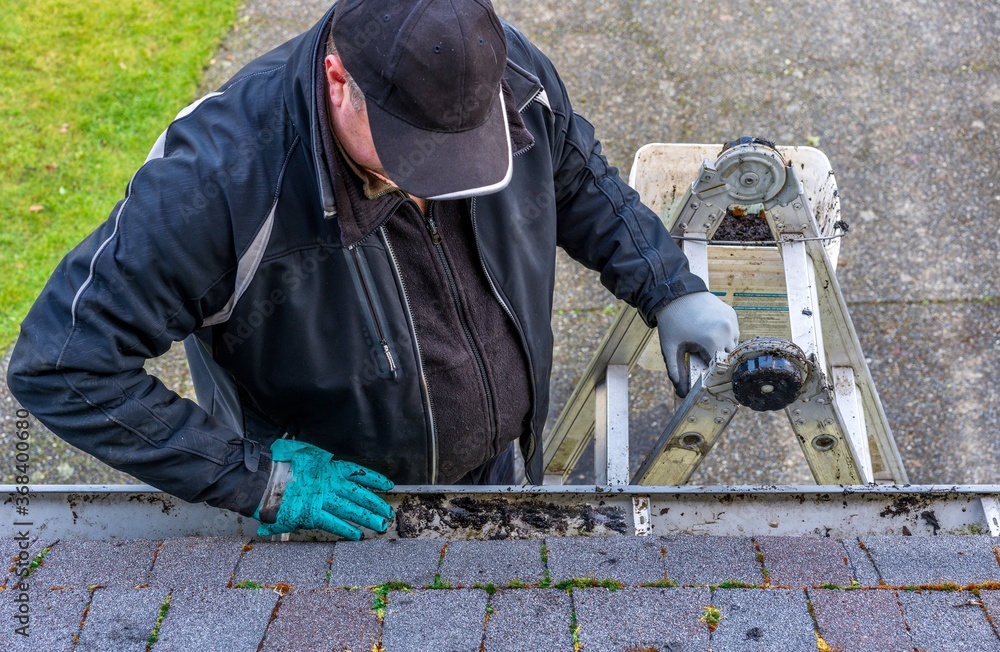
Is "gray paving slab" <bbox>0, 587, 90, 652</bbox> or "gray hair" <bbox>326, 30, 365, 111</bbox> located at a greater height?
"gray hair" <bbox>326, 30, 365, 111</bbox>

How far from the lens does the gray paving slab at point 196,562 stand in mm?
1878

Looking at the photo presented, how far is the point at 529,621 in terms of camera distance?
5.69 feet

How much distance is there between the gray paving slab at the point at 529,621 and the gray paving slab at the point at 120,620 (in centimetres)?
72

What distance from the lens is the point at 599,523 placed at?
2070 millimetres

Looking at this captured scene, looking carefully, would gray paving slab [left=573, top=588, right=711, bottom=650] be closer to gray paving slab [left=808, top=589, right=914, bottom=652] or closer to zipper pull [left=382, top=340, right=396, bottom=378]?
gray paving slab [left=808, top=589, right=914, bottom=652]

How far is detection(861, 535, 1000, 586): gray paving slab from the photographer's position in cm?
182

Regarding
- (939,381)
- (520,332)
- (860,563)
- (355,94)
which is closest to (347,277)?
(355,94)

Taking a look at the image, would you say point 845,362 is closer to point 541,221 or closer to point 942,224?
point 541,221

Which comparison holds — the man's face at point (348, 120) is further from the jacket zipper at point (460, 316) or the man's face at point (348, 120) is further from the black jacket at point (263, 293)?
the jacket zipper at point (460, 316)

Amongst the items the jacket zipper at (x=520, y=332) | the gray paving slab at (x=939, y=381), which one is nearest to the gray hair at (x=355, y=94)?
the jacket zipper at (x=520, y=332)

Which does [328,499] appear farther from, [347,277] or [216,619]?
[347,277]

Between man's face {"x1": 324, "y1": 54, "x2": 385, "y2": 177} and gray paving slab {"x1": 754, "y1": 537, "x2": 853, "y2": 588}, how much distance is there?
1.23 m

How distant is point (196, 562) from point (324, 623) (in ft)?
1.32

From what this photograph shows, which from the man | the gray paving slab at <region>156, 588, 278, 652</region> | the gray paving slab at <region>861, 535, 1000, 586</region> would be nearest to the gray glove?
the man
